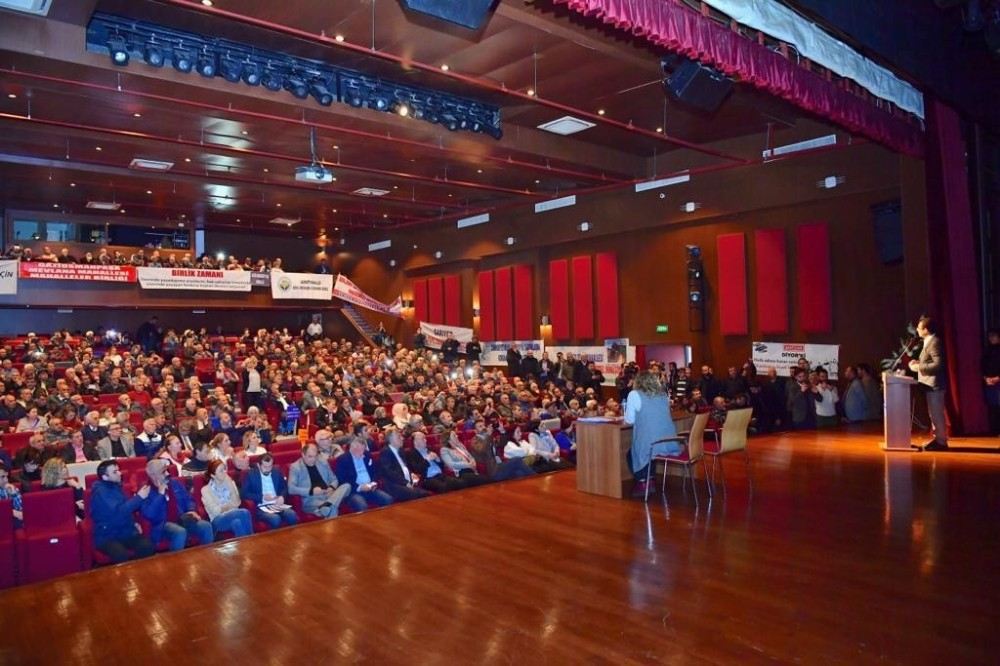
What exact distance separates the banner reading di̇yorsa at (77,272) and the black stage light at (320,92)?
923cm

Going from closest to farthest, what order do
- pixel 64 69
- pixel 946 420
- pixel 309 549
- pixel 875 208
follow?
pixel 309 549 < pixel 946 420 < pixel 64 69 < pixel 875 208

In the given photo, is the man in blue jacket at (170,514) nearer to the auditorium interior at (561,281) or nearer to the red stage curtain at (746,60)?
the auditorium interior at (561,281)

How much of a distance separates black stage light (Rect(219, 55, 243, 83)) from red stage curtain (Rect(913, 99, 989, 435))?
26.6 feet

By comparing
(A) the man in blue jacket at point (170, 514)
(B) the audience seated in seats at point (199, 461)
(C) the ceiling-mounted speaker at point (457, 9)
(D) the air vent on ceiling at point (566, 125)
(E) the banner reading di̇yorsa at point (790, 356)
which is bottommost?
(A) the man in blue jacket at point (170, 514)

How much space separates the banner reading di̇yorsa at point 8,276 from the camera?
552 inches

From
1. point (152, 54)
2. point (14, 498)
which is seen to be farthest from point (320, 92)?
point (14, 498)

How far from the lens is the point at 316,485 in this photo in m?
5.91

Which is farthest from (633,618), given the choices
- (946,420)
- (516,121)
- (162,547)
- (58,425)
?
(516,121)

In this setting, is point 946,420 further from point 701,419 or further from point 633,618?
point 633,618

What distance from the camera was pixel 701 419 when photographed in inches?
211

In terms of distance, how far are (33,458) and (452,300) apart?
13.5 meters

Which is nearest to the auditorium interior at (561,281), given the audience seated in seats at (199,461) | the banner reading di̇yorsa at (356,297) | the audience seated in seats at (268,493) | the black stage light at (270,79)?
the black stage light at (270,79)

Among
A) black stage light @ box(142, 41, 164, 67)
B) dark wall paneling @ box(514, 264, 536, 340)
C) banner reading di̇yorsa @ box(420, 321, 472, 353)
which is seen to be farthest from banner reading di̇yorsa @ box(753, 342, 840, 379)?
black stage light @ box(142, 41, 164, 67)

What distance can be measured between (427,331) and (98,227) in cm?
1025
